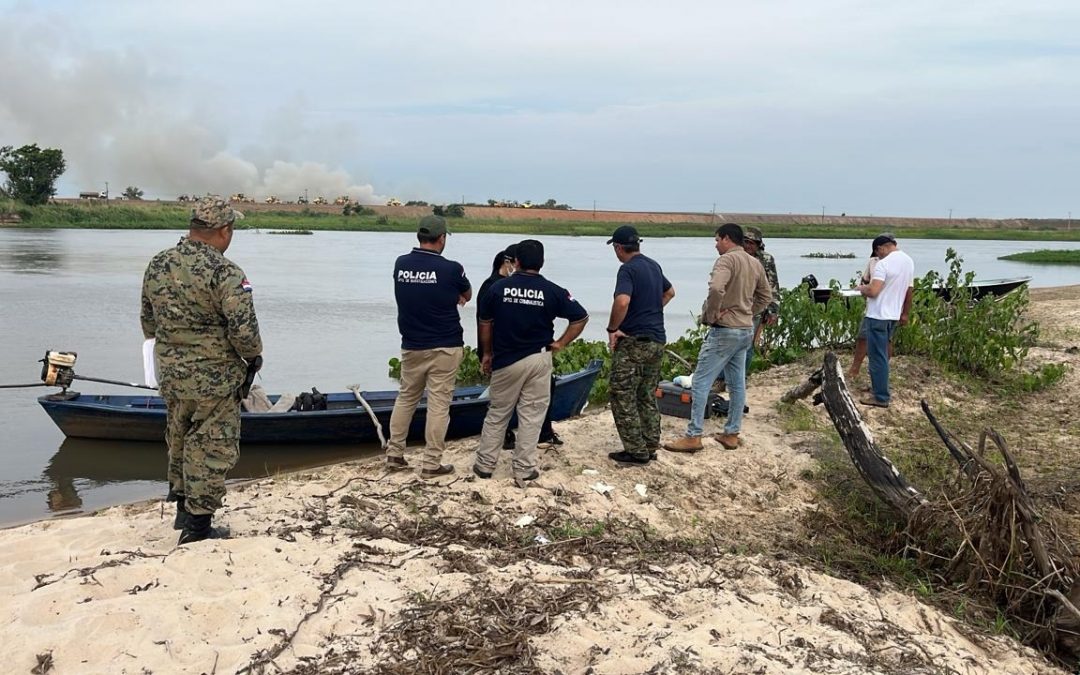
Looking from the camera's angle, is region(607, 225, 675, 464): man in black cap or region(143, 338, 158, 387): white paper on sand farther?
region(607, 225, 675, 464): man in black cap

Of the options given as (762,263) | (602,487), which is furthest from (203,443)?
(762,263)

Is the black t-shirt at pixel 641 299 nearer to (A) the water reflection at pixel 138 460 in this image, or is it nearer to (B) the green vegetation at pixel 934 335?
(B) the green vegetation at pixel 934 335

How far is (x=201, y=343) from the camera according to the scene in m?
5.02

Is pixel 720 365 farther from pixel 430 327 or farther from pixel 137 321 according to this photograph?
pixel 137 321

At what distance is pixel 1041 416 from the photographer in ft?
31.4

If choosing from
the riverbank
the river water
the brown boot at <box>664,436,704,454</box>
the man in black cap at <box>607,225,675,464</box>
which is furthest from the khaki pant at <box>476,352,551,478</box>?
the riverbank

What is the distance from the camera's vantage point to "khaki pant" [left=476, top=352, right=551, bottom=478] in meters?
6.38

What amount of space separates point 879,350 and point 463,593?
242 inches

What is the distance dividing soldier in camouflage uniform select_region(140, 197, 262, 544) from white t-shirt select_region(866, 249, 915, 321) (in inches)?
252

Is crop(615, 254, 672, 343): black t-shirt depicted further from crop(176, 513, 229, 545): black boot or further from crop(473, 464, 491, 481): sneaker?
crop(176, 513, 229, 545): black boot

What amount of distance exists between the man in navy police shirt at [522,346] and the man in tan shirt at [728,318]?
1376 millimetres

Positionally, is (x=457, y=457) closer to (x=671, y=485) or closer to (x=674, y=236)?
(x=671, y=485)

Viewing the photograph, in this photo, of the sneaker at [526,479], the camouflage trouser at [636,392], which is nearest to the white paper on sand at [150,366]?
the sneaker at [526,479]

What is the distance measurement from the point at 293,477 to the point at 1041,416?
7.90m
